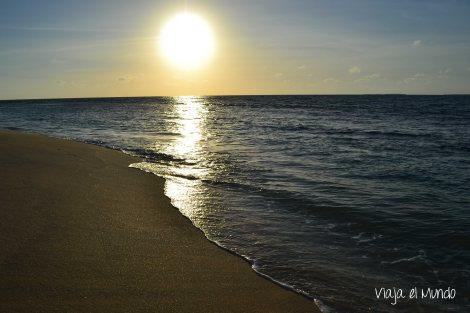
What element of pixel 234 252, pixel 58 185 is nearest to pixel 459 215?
pixel 234 252

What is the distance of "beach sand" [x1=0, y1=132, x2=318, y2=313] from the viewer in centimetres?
461

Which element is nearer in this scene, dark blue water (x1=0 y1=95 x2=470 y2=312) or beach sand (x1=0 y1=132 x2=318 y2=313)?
beach sand (x1=0 y1=132 x2=318 y2=313)

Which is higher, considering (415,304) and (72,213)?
(72,213)

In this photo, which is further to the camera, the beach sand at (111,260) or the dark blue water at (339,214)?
the dark blue water at (339,214)

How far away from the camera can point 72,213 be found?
761 centimetres

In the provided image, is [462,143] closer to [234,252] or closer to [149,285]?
[234,252]

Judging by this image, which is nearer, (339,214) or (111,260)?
(111,260)

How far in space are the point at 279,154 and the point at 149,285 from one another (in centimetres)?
1409

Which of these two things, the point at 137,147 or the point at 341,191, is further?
the point at 137,147

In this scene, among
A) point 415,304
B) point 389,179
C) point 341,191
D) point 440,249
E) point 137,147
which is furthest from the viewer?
point 137,147

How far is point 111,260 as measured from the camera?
5.67 metres

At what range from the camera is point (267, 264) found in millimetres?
6277

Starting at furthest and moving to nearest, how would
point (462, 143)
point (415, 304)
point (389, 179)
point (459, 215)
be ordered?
point (462, 143) → point (389, 179) → point (459, 215) → point (415, 304)

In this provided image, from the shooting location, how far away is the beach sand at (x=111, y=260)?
15.1 feet
